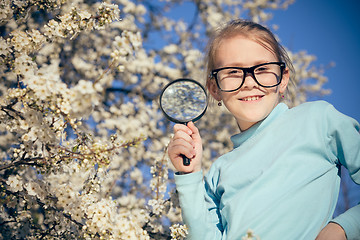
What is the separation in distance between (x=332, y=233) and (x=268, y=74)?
2.68ft

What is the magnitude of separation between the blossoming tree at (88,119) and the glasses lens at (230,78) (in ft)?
1.56

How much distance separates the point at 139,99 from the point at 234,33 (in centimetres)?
383

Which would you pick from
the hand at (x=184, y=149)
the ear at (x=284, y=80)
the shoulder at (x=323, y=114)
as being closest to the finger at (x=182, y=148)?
the hand at (x=184, y=149)

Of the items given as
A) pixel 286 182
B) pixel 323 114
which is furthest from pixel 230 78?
pixel 286 182

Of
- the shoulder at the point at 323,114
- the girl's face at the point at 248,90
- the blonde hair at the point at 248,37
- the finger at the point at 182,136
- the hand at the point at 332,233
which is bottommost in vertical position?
the hand at the point at 332,233

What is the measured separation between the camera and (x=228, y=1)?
243 inches

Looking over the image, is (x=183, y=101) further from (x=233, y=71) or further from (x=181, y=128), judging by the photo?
(x=233, y=71)

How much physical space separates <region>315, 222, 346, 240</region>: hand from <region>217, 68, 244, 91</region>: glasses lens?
0.79 metres

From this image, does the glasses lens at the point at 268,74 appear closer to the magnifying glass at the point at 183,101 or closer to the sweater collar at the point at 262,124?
the sweater collar at the point at 262,124

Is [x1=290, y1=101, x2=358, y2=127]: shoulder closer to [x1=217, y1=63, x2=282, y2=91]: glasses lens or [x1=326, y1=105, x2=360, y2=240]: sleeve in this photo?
[x1=326, y1=105, x2=360, y2=240]: sleeve

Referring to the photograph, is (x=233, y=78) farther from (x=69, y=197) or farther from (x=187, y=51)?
(x=187, y=51)

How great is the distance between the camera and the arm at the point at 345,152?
1316mm

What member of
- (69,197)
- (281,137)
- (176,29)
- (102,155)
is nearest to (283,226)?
(281,137)

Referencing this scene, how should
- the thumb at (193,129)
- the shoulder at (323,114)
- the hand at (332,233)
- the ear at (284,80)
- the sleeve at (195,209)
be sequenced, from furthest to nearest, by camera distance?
1. the ear at (284,80)
2. the thumb at (193,129)
3. the sleeve at (195,209)
4. the shoulder at (323,114)
5. the hand at (332,233)
